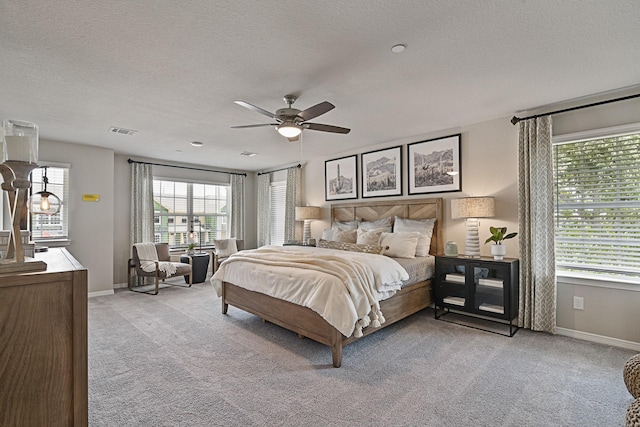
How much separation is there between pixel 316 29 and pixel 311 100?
4.09ft

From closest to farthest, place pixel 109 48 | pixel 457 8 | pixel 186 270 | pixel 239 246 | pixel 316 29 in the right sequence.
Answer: pixel 457 8
pixel 316 29
pixel 109 48
pixel 186 270
pixel 239 246

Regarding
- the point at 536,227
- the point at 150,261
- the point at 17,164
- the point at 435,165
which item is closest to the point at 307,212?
the point at 435,165

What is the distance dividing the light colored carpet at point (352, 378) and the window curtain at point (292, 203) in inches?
127

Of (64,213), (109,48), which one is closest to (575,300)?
(109,48)

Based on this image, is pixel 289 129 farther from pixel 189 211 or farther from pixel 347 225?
pixel 189 211

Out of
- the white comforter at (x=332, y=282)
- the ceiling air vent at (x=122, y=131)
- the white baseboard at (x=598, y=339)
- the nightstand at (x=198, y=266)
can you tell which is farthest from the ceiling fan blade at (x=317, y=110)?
the nightstand at (x=198, y=266)

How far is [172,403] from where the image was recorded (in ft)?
7.41

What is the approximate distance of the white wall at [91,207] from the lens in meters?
5.24

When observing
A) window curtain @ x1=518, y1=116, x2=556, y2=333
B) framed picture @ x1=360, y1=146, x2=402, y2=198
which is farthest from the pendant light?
window curtain @ x1=518, y1=116, x2=556, y2=333

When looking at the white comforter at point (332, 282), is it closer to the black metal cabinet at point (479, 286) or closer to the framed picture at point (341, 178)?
the black metal cabinet at point (479, 286)

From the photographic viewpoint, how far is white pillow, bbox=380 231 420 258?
4.27 m

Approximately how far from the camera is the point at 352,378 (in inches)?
103

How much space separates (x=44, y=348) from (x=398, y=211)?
458 centimetres

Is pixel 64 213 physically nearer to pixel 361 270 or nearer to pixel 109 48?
pixel 109 48
